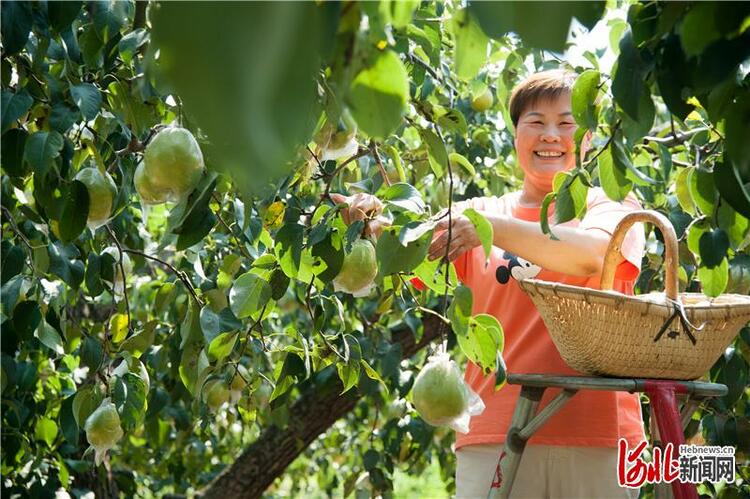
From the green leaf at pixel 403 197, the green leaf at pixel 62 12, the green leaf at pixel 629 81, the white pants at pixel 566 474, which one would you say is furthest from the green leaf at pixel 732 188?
the white pants at pixel 566 474

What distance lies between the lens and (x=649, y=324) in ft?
4.75

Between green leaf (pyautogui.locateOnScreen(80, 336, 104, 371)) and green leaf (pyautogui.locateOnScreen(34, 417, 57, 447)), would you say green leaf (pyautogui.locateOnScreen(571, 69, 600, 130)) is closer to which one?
Answer: green leaf (pyautogui.locateOnScreen(80, 336, 104, 371))

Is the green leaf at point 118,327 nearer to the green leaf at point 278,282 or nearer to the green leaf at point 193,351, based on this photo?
the green leaf at point 193,351

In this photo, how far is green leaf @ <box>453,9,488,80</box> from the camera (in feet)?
2.22

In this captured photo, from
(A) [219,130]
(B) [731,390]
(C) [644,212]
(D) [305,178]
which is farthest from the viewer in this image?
(B) [731,390]

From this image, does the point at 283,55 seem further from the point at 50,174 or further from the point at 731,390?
the point at 731,390

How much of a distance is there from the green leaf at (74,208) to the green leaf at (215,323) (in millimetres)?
296

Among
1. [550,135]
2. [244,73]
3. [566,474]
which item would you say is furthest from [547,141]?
[244,73]

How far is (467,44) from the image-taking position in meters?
0.70

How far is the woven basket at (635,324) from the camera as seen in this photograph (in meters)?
1.43

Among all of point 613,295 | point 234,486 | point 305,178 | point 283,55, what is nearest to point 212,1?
point 283,55

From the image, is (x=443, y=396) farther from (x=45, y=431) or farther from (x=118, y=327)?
(x=45, y=431)

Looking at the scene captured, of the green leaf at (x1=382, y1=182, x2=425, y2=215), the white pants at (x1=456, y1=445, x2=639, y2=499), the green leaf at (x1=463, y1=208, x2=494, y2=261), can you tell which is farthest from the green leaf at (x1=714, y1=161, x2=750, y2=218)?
the white pants at (x1=456, y1=445, x2=639, y2=499)

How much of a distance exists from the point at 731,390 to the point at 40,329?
50.4 inches
